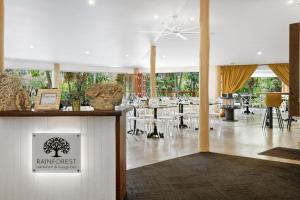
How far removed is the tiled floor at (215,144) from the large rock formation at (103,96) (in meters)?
1.97

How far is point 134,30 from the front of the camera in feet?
28.9

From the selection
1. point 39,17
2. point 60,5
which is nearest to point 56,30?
point 39,17

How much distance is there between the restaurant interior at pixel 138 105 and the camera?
9.85 ft

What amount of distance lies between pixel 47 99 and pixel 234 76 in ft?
39.9

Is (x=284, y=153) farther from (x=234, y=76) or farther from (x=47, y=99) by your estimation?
(x=234, y=76)

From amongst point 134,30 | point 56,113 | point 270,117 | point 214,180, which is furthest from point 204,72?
point 270,117

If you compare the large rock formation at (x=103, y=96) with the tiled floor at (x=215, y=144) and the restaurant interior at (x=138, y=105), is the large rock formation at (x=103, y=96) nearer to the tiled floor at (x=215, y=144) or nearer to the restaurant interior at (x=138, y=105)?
the restaurant interior at (x=138, y=105)

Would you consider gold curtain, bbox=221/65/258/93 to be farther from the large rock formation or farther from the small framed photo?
the small framed photo

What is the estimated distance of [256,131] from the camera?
871 centimetres

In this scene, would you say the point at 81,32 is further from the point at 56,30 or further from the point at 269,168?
the point at 269,168

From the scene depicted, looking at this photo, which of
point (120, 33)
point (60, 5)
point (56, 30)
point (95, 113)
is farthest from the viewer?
point (120, 33)

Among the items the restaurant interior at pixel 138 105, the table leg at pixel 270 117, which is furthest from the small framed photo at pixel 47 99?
the table leg at pixel 270 117

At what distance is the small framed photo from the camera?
308 cm

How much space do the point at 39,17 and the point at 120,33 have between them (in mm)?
2631
